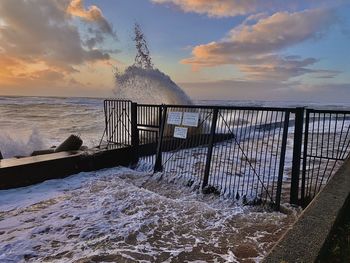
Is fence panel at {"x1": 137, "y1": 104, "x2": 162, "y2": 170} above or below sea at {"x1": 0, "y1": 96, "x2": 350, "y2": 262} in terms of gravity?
above

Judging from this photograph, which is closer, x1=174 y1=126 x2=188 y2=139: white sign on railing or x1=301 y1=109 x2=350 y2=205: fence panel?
x1=301 y1=109 x2=350 y2=205: fence panel

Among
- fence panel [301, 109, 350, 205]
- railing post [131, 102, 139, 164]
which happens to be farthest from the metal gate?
railing post [131, 102, 139, 164]

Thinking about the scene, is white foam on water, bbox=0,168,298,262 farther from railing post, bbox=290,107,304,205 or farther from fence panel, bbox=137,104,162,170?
fence panel, bbox=137,104,162,170

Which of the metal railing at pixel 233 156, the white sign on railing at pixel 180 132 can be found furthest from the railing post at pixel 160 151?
the white sign on railing at pixel 180 132

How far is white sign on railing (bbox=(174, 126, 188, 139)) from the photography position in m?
7.38

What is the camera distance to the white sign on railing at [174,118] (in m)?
7.55

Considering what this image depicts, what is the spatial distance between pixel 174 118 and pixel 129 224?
11.5ft

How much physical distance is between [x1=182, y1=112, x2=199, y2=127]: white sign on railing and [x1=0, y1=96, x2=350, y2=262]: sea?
5.04 ft

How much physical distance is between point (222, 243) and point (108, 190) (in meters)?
3.14

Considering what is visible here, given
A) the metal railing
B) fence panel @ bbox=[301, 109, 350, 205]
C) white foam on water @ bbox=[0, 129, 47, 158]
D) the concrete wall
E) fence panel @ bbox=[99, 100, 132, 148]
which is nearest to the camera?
the concrete wall

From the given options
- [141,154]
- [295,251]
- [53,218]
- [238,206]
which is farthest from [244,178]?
[295,251]

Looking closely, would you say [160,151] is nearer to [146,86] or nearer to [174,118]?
[174,118]

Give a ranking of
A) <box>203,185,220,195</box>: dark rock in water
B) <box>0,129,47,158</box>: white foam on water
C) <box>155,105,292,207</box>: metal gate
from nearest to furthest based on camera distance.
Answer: <box>155,105,292,207</box>: metal gate < <box>203,185,220,195</box>: dark rock in water < <box>0,129,47,158</box>: white foam on water

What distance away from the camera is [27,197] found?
603 centimetres
